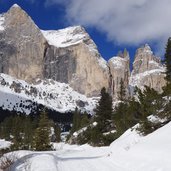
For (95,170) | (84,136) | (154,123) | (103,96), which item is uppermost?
(103,96)

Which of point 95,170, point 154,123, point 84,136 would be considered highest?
point 84,136

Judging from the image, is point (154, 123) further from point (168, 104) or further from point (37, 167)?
point (37, 167)

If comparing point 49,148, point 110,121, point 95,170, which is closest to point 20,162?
point 95,170

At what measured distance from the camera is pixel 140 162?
14180 millimetres

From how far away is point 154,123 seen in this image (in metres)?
23.1

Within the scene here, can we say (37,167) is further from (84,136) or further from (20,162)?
(84,136)

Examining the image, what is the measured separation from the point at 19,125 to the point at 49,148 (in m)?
71.0

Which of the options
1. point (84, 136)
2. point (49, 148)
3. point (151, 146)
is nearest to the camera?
point (151, 146)

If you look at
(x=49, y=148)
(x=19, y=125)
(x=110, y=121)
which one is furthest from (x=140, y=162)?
(x=19, y=125)

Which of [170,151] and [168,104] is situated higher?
[168,104]

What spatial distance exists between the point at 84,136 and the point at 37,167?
149 ft

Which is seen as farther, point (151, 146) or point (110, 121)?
point (110, 121)

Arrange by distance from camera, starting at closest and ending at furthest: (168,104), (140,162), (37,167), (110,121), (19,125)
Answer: (37,167) < (140,162) < (168,104) < (110,121) < (19,125)

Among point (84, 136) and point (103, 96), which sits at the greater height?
point (103, 96)
